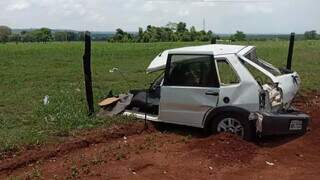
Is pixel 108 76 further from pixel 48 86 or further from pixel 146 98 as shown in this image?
pixel 146 98

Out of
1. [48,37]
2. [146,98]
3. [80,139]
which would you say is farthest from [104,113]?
[48,37]

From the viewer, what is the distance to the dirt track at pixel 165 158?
6.89m

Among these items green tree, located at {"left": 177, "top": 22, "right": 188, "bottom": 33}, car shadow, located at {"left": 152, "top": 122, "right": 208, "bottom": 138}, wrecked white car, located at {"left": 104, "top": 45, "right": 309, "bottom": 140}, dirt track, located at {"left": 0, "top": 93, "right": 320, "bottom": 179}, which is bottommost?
dirt track, located at {"left": 0, "top": 93, "right": 320, "bottom": 179}

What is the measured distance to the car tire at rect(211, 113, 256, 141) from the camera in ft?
27.2

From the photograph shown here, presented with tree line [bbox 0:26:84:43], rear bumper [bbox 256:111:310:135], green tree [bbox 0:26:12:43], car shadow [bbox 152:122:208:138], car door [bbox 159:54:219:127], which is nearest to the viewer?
rear bumper [bbox 256:111:310:135]

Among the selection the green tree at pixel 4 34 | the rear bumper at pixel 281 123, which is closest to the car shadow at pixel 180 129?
the rear bumper at pixel 281 123

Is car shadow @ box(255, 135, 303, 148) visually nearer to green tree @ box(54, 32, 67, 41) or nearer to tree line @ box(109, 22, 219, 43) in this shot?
tree line @ box(109, 22, 219, 43)

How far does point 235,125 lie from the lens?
27.7 ft

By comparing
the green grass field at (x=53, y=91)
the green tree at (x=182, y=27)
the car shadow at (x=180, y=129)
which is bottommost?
the car shadow at (x=180, y=129)

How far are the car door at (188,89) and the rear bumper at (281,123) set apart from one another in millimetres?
800

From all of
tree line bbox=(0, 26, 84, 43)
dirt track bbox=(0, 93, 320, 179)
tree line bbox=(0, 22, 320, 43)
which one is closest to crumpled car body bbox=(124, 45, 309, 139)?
dirt track bbox=(0, 93, 320, 179)

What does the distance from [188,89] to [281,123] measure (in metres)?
1.51

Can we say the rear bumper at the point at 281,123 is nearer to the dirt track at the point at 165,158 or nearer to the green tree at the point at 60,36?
the dirt track at the point at 165,158

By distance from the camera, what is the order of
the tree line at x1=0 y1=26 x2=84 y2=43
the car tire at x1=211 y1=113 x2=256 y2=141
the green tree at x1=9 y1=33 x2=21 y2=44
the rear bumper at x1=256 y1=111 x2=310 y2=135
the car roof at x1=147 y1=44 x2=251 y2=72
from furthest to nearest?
the green tree at x1=9 y1=33 x2=21 y2=44, the tree line at x1=0 y1=26 x2=84 y2=43, the car roof at x1=147 y1=44 x2=251 y2=72, the car tire at x1=211 y1=113 x2=256 y2=141, the rear bumper at x1=256 y1=111 x2=310 y2=135
